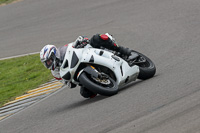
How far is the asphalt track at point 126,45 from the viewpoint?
235 inches

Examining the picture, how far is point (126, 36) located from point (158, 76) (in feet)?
17.3

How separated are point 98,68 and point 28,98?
2757 mm

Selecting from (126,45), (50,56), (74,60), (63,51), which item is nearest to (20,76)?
(126,45)

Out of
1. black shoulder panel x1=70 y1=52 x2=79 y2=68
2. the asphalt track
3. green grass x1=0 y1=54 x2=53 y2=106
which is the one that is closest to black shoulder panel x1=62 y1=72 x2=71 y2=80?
black shoulder panel x1=70 y1=52 x2=79 y2=68

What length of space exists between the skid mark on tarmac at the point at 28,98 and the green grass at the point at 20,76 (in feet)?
1.07

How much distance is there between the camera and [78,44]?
26.8ft

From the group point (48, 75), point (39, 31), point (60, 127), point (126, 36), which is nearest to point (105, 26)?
point (126, 36)

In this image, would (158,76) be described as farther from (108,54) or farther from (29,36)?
(29,36)

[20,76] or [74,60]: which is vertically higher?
[74,60]

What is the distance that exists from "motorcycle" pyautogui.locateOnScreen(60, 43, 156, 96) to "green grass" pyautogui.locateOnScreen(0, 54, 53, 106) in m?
3.02

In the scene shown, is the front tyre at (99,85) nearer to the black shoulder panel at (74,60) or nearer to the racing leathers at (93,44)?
the black shoulder panel at (74,60)

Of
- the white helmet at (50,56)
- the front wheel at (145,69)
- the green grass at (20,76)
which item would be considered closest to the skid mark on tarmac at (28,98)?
the green grass at (20,76)

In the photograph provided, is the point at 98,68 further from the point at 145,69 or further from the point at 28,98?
the point at 28,98

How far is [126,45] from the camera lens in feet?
42.3
